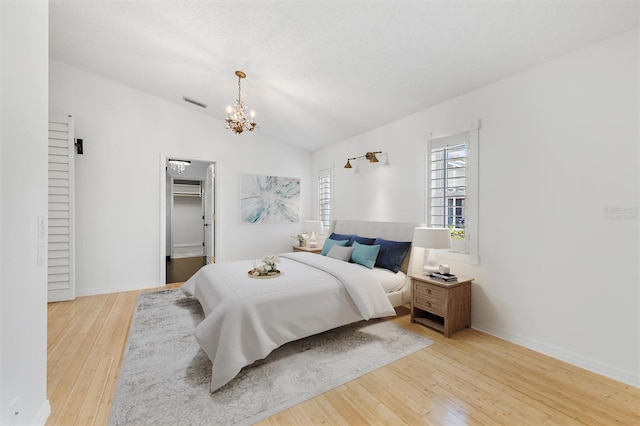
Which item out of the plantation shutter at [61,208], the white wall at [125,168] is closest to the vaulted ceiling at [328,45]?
the white wall at [125,168]

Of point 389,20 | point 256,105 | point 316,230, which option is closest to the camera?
point 389,20

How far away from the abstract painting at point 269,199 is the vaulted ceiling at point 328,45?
1.76 metres

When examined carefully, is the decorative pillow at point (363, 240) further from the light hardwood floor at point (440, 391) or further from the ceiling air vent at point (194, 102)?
the ceiling air vent at point (194, 102)

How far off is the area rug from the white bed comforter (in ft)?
0.58

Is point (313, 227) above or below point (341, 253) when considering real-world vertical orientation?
above

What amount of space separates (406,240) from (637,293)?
80.8 inches

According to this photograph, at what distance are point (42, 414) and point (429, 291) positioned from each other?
317 cm

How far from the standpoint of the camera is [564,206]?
2.36m

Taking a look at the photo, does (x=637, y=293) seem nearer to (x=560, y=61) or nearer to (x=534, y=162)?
(x=534, y=162)

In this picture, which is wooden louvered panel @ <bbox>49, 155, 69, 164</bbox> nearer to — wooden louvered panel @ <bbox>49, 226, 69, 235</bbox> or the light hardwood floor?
wooden louvered panel @ <bbox>49, 226, 69, 235</bbox>

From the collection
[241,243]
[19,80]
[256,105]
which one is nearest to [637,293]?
[19,80]

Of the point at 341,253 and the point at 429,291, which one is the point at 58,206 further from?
the point at 429,291

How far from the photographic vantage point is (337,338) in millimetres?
2736

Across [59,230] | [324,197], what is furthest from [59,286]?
[324,197]
